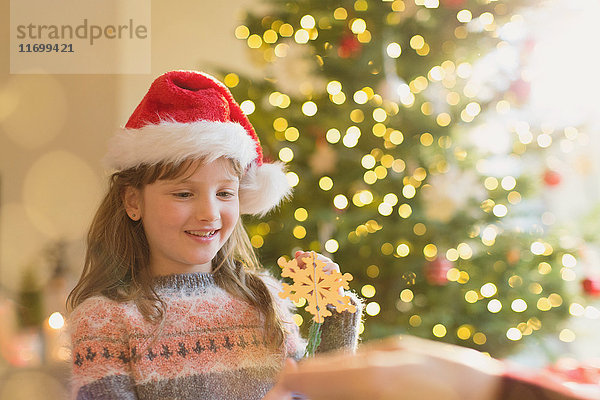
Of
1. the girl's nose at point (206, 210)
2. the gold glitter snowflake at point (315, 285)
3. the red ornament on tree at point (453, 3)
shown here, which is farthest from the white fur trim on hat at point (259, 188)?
the red ornament on tree at point (453, 3)

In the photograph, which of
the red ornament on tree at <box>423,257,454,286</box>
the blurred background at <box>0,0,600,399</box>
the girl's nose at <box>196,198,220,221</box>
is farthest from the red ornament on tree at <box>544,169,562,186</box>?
the girl's nose at <box>196,198,220,221</box>

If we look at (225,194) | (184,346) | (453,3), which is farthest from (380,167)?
(184,346)

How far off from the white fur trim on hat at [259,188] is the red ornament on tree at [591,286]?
1457 millimetres

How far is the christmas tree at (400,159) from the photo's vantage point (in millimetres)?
2055

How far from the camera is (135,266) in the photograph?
1229 millimetres

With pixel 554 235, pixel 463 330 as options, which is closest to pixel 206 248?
pixel 463 330

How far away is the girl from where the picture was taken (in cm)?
109

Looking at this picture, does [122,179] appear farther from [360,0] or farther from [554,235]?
[554,235]

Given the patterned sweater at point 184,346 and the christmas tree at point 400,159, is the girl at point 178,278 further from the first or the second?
the christmas tree at point 400,159

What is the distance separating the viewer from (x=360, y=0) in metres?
2.08

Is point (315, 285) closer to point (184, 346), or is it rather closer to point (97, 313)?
point (184, 346)

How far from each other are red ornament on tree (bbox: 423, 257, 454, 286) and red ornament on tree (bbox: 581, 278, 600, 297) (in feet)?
1.88

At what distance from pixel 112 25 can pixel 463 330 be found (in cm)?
154

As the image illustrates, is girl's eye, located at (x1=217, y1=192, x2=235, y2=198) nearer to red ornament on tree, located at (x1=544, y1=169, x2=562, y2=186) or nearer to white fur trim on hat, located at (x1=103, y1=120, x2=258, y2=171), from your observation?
white fur trim on hat, located at (x1=103, y1=120, x2=258, y2=171)
